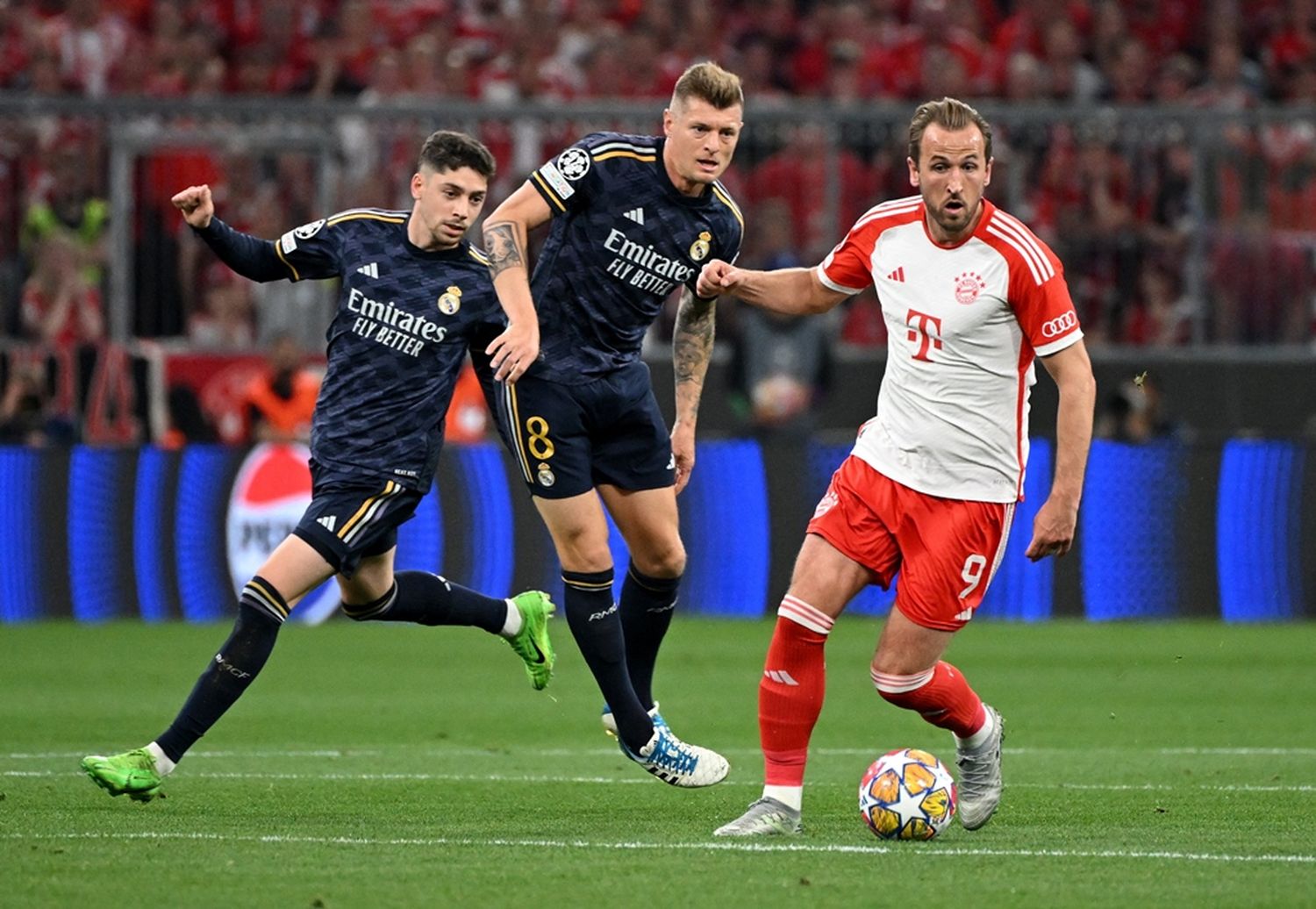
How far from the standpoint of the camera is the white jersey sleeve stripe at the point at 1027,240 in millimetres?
6992

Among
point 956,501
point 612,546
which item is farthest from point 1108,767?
point 612,546

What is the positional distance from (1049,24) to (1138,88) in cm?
106

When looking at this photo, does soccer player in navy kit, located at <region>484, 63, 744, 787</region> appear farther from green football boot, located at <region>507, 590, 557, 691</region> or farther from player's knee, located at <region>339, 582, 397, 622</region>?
player's knee, located at <region>339, 582, 397, 622</region>

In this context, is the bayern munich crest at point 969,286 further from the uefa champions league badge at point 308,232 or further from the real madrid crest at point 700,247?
the uefa champions league badge at point 308,232

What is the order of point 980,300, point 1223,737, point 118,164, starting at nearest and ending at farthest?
point 980,300, point 1223,737, point 118,164

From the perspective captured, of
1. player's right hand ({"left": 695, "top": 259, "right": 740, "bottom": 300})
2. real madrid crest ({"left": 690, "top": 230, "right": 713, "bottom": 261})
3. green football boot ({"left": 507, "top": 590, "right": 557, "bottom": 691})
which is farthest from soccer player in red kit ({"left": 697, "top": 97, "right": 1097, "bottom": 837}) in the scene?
green football boot ({"left": 507, "top": 590, "right": 557, "bottom": 691})

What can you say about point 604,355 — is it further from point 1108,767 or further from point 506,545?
point 506,545

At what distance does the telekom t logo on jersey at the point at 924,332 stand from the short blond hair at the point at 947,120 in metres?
0.50

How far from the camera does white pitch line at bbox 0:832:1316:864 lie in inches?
262

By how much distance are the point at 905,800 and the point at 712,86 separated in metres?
2.63

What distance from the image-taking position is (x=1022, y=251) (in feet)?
23.1

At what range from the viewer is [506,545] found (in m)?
15.6

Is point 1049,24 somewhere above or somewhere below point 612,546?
above

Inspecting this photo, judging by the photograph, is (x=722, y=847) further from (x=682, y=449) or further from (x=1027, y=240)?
(x=682, y=449)
